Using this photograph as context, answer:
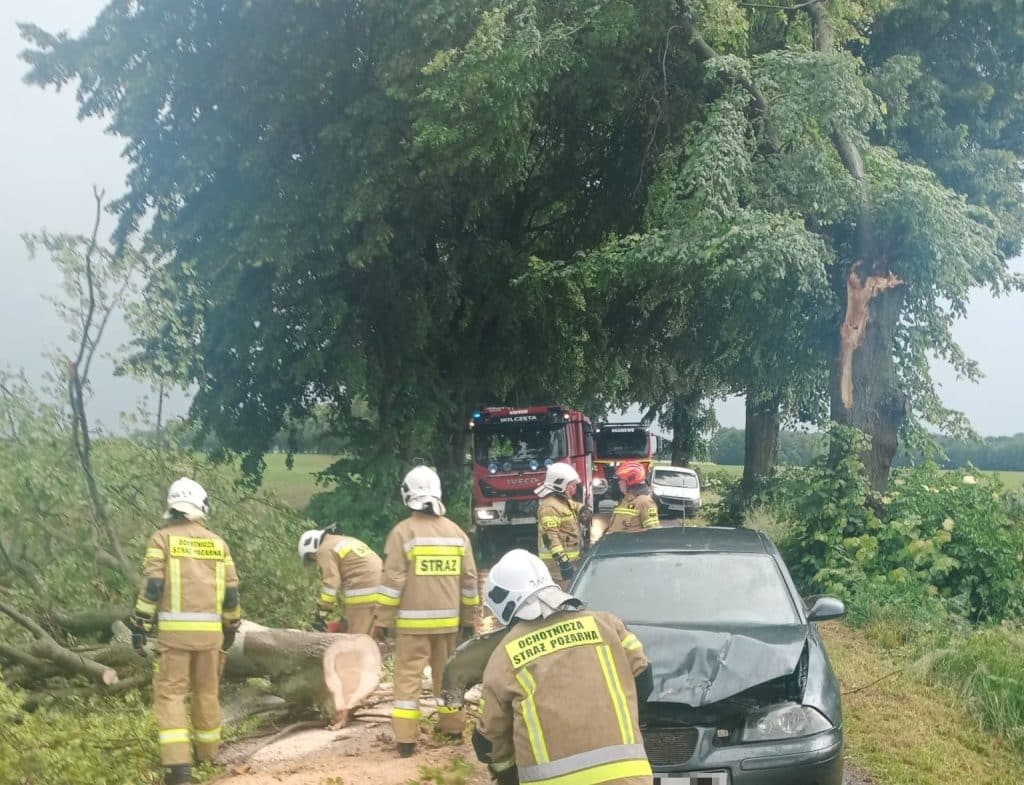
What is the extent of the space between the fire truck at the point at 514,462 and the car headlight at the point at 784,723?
1338 centimetres

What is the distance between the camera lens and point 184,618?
6293 millimetres

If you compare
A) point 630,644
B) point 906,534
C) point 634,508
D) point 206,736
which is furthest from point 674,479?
point 630,644

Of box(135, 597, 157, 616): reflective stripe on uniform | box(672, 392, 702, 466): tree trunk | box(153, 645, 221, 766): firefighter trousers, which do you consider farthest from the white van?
box(135, 597, 157, 616): reflective stripe on uniform

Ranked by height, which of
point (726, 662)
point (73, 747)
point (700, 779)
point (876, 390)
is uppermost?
point (876, 390)

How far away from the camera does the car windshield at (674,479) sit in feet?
91.5

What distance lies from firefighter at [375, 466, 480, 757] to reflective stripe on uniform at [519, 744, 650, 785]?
3227 millimetres

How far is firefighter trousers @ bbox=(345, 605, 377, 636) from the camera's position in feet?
27.5

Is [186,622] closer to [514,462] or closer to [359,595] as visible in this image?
[359,595]

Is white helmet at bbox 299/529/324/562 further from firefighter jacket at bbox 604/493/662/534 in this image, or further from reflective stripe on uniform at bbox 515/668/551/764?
reflective stripe on uniform at bbox 515/668/551/764

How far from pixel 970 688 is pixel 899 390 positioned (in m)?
7.28

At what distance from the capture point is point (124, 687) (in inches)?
325

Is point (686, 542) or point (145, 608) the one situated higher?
point (686, 542)

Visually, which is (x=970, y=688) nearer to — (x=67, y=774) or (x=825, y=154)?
(x=67, y=774)

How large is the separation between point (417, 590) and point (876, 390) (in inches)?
358
